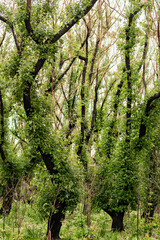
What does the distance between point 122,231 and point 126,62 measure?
7.31 m

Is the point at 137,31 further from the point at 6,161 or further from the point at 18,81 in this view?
the point at 6,161

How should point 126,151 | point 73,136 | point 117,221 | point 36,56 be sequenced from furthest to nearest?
point 73,136 → point 117,221 → point 126,151 → point 36,56

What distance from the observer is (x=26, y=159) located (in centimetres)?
1288

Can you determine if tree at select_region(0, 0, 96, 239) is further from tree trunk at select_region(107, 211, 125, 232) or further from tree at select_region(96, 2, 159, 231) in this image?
tree trunk at select_region(107, 211, 125, 232)

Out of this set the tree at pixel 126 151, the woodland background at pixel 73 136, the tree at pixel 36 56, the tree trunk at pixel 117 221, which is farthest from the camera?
the tree trunk at pixel 117 221

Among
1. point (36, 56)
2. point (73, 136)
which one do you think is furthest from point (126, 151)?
point (36, 56)

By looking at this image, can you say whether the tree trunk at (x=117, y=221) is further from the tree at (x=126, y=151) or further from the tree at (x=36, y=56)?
the tree at (x=36, y=56)

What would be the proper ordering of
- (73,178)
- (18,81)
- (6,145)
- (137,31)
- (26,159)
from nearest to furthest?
1. (18,81)
2. (73,178)
3. (137,31)
4. (6,145)
5. (26,159)

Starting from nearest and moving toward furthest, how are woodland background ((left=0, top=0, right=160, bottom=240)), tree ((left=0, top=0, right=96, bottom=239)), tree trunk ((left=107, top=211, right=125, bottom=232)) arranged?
tree ((left=0, top=0, right=96, bottom=239)), woodland background ((left=0, top=0, right=160, bottom=240)), tree trunk ((left=107, top=211, right=125, bottom=232))

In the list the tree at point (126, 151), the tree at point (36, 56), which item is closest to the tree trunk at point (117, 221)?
the tree at point (126, 151)

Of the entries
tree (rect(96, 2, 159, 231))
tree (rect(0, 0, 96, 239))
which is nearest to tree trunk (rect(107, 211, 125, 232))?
tree (rect(96, 2, 159, 231))

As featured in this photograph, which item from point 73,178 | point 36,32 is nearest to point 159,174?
point 73,178

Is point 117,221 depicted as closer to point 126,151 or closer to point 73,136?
point 126,151

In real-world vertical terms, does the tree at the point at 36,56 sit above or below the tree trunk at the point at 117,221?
above
